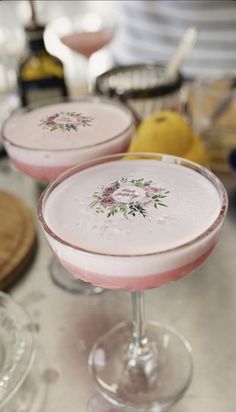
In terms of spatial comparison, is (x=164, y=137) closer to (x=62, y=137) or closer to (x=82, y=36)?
(x=62, y=137)

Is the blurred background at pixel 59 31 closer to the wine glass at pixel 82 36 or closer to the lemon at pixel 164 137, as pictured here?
the wine glass at pixel 82 36

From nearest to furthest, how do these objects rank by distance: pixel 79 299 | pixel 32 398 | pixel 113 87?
pixel 32 398 < pixel 79 299 < pixel 113 87

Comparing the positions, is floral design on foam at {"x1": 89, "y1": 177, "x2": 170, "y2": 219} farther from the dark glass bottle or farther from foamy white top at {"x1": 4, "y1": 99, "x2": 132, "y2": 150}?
the dark glass bottle

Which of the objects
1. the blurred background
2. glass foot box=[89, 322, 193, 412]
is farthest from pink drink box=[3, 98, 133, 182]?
the blurred background

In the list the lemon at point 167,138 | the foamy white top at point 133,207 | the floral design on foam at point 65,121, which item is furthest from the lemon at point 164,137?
the foamy white top at point 133,207

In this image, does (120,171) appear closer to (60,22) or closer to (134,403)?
(134,403)

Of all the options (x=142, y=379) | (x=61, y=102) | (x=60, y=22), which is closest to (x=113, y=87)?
(x=61, y=102)
